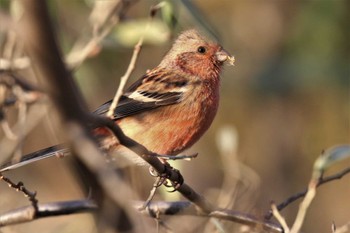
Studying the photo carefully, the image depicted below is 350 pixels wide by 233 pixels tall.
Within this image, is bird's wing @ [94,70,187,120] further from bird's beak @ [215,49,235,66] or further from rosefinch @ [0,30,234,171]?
bird's beak @ [215,49,235,66]

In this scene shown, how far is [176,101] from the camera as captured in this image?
17.7 ft

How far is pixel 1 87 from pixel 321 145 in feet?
17.4

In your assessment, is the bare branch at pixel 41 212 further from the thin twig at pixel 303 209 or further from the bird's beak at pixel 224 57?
the bird's beak at pixel 224 57

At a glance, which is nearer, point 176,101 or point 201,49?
point 176,101

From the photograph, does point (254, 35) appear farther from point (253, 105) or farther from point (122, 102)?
point (122, 102)

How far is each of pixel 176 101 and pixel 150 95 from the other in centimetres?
22

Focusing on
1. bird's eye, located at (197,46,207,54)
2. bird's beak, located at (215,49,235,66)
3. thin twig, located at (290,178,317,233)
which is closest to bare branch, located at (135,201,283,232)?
thin twig, located at (290,178,317,233)

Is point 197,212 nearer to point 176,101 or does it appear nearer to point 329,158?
point 329,158

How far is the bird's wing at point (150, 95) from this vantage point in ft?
17.4

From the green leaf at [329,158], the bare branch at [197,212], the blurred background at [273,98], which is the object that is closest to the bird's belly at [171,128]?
the bare branch at [197,212]

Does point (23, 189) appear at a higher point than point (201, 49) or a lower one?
lower

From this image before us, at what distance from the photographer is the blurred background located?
8.82 meters

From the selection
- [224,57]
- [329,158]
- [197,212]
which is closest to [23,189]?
[197,212]

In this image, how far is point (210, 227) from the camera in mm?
4746
